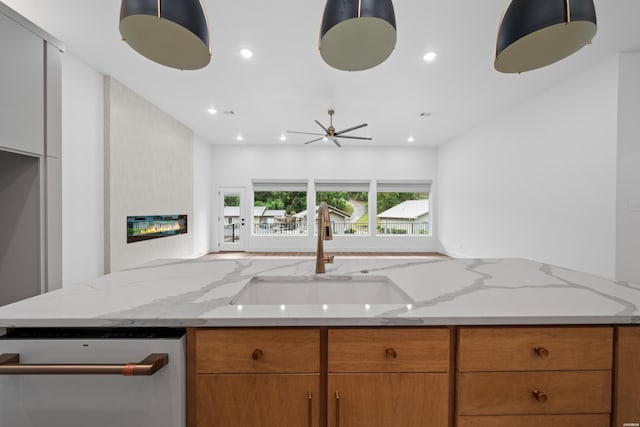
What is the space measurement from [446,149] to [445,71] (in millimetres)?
3470

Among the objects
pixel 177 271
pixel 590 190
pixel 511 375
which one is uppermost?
pixel 590 190

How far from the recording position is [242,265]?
1.41 m

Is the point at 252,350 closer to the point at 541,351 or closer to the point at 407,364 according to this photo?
the point at 407,364

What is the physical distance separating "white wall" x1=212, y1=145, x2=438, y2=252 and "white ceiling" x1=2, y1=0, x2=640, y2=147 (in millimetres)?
1409

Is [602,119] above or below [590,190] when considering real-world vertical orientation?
above

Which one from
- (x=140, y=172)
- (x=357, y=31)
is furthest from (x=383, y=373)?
(x=140, y=172)

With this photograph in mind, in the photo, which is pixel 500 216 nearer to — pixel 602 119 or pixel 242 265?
pixel 602 119

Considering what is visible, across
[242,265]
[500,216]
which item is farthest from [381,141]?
[242,265]

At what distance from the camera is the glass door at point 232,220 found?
6613mm

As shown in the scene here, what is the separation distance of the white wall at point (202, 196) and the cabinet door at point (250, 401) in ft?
17.4

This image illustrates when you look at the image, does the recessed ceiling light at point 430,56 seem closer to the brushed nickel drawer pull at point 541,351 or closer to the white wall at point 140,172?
the brushed nickel drawer pull at point 541,351

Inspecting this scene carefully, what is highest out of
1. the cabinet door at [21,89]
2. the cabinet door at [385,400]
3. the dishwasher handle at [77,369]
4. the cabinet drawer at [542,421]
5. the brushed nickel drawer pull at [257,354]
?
the cabinet door at [21,89]

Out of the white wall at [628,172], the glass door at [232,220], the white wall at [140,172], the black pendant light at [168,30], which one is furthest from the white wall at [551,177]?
the white wall at [140,172]

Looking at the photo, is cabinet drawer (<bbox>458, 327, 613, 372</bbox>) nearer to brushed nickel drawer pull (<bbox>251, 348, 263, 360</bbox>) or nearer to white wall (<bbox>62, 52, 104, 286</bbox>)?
brushed nickel drawer pull (<bbox>251, 348, 263, 360</bbox>)
